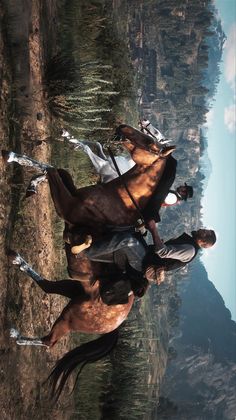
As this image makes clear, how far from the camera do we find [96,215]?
15.4ft

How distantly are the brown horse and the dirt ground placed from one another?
63 cm

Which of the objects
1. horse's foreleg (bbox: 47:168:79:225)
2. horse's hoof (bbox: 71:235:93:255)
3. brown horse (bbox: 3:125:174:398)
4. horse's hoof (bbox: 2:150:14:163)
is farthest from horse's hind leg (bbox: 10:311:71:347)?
horse's hoof (bbox: 2:150:14:163)

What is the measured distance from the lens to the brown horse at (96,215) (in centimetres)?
460

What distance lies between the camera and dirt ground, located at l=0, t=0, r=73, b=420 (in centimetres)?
559

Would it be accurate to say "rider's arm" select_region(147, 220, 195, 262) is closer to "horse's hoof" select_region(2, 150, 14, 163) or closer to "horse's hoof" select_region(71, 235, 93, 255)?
"horse's hoof" select_region(71, 235, 93, 255)

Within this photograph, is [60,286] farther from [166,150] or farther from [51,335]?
[166,150]

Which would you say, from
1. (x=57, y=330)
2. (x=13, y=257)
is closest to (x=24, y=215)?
(x=13, y=257)

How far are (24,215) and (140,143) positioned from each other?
2773 millimetres

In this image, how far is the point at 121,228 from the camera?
4781 mm

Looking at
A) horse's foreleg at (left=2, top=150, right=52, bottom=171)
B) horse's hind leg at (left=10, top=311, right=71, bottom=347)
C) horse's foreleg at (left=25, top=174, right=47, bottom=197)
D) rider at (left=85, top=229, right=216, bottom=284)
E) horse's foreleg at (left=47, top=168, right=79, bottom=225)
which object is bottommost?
horse's hind leg at (left=10, top=311, right=71, bottom=347)

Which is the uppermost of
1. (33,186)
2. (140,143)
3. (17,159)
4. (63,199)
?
(17,159)

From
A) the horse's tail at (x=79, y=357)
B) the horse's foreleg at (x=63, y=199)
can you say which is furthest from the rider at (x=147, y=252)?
the horse's tail at (x=79, y=357)

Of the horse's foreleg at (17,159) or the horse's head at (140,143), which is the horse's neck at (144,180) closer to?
the horse's head at (140,143)

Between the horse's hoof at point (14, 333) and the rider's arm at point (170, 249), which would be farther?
the horse's hoof at point (14, 333)
